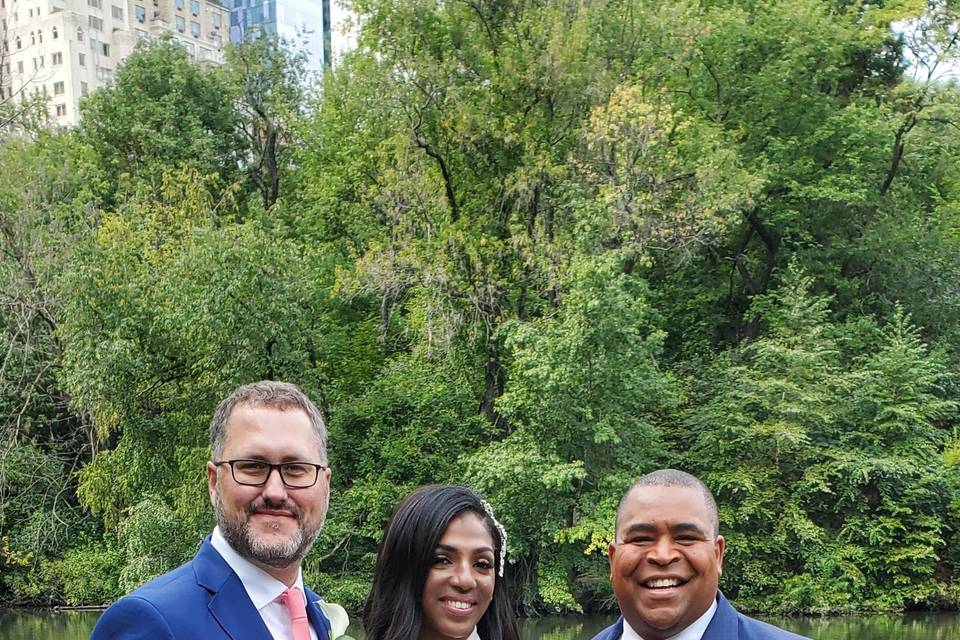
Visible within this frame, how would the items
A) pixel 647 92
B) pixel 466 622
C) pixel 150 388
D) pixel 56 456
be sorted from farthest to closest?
pixel 56 456
pixel 647 92
pixel 150 388
pixel 466 622

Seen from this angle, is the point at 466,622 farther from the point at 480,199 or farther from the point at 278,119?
the point at 278,119

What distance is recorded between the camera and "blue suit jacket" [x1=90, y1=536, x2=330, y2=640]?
98.0 inches

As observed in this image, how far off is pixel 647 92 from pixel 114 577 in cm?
1405

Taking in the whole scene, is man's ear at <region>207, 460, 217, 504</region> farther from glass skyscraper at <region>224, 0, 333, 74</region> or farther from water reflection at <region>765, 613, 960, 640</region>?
glass skyscraper at <region>224, 0, 333, 74</region>

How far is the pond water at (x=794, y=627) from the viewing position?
17.6 meters

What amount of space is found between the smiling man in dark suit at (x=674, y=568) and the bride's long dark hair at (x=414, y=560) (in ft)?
2.20

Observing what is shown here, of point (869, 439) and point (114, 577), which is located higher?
point (869, 439)

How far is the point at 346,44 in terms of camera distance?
84.2 feet

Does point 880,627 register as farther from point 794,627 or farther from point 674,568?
point 674,568

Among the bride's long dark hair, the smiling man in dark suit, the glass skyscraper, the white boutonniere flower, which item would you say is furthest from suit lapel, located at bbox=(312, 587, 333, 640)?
the glass skyscraper

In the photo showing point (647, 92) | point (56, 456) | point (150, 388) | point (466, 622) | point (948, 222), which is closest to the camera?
point (466, 622)

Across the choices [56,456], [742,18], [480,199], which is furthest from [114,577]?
[742,18]

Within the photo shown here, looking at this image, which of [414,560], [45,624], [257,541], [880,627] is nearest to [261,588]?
[257,541]

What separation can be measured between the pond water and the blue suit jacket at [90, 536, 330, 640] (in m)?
15.1
